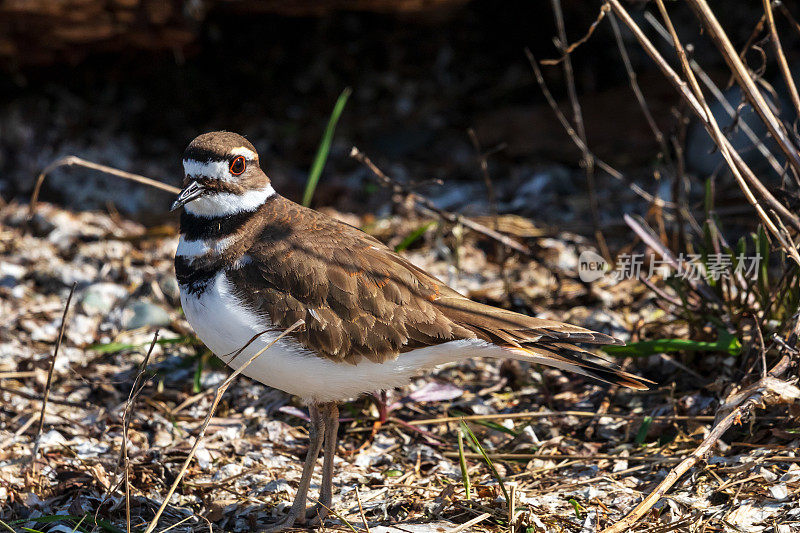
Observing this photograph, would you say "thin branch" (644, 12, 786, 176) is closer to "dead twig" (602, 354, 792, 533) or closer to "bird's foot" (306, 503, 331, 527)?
"dead twig" (602, 354, 792, 533)

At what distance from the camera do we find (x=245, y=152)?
335cm

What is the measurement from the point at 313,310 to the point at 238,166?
0.68m

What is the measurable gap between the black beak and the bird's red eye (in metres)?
0.14

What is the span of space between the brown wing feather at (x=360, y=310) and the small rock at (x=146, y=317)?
1625mm

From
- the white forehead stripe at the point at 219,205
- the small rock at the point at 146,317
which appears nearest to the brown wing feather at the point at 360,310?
the white forehead stripe at the point at 219,205

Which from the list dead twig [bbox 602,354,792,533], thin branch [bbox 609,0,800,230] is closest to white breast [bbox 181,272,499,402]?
dead twig [bbox 602,354,792,533]

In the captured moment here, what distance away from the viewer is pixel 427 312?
3.23m

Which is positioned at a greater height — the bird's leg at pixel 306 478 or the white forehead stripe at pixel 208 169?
the white forehead stripe at pixel 208 169

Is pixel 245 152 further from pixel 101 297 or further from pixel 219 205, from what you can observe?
pixel 101 297

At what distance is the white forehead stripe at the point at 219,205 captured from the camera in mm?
3305

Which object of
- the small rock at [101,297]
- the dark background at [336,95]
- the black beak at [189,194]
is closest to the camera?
the black beak at [189,194]

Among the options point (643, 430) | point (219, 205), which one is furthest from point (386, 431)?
point (219, 205)

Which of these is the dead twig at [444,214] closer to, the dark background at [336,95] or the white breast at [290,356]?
the dark background at [336,95]

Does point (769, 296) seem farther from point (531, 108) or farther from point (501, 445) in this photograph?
point (531, 108)
